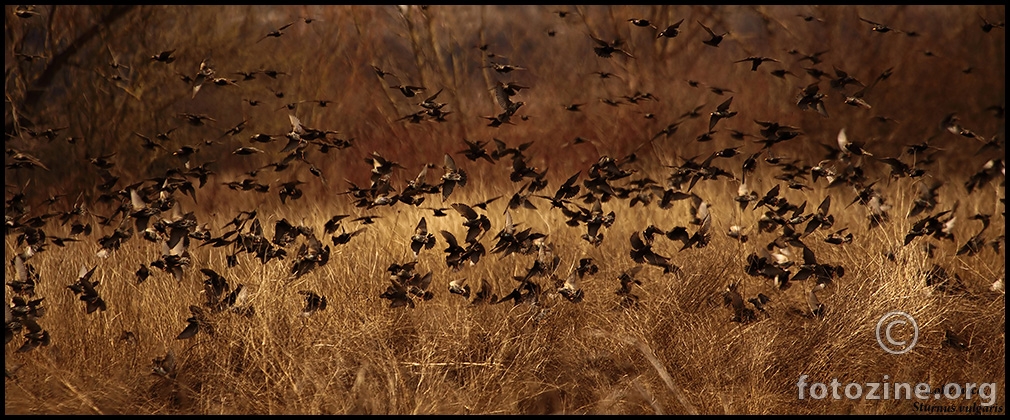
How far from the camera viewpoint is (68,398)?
→ 9.71 feet

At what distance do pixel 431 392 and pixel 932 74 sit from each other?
21.9 ft

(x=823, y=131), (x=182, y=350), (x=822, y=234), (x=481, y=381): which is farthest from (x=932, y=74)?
(x=182, y=350)

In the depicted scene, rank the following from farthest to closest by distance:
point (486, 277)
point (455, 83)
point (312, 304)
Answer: point (455, 83) → point (486, 277) → point (312, 304)

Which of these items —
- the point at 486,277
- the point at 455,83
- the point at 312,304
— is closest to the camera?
the point at 312,304

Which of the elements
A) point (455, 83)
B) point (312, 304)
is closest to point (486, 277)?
point (312, 304)

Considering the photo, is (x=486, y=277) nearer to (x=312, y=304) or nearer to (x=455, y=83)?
(x=312, y=304)

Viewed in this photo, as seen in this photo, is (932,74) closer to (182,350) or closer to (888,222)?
(888,222)

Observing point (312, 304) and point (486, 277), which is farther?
point (486, 277)

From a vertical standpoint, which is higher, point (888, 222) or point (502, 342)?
point (888, 222)

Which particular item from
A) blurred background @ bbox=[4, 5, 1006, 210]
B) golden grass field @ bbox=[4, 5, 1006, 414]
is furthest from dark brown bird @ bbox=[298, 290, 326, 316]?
blurred background @ bbox=[4, 5, 1006, 210]

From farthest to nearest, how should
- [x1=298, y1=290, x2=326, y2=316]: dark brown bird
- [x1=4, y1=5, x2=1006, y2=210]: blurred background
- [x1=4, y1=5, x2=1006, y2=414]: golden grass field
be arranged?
[x1=4, y1=5, x2=1006, y2=210]: blurred background < [x1=298, y1=290, x2=326, y2=316]: dark brown bird < [x1=4, y1=5, x2=1006, y2=414]: golden grass field

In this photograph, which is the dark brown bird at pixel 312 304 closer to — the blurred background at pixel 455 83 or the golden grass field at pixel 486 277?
the golden grass field at pixel 486 277

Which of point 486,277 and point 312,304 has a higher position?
point 312,304

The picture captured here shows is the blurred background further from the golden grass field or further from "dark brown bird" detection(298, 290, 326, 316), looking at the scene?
"dark brown bird" detection(298, 290, 326, 316)
